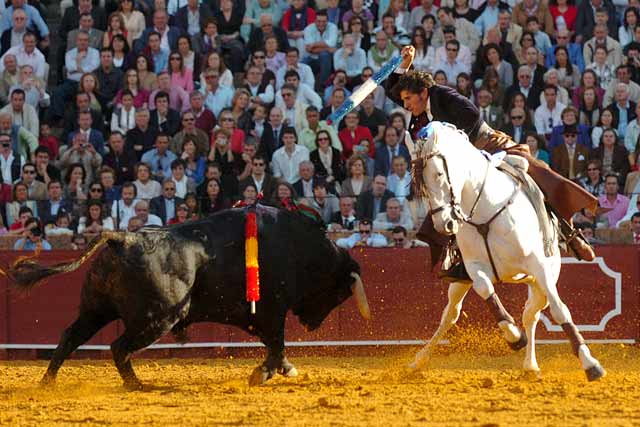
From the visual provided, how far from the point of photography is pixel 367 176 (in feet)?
47.4

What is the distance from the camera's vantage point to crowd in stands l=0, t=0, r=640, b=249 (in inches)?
553

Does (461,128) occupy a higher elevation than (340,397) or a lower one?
higher

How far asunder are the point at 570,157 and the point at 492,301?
6.01 meters

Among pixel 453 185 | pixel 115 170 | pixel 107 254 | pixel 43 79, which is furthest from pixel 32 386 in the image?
pixel 43 79

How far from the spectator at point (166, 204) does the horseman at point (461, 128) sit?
4.59 meters

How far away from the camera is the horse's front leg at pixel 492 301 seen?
29.0 feet

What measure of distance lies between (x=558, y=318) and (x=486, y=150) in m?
1.54

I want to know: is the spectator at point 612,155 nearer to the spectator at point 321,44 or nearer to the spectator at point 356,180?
the spectator at point 356,180

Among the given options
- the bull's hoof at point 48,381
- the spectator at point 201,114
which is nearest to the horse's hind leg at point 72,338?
the bull's hoof at point 48,381

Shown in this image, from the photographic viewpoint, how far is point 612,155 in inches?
577

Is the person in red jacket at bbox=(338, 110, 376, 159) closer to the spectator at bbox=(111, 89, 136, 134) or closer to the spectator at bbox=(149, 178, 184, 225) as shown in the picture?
the spectator at bbox=(149, 178, 184, 225)

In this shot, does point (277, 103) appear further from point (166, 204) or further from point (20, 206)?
point (20, 206)

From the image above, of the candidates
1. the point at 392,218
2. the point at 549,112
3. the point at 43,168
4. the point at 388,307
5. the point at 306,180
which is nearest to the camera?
the point at 388,307

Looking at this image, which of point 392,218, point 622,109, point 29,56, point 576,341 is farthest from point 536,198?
point 29,56
